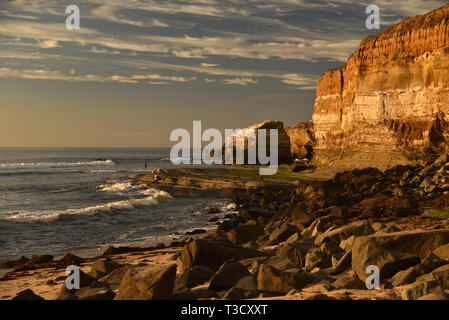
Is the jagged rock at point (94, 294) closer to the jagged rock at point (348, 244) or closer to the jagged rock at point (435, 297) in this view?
the jagged rock at point (348, 244)

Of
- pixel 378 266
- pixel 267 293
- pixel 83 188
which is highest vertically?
pixel 378 266

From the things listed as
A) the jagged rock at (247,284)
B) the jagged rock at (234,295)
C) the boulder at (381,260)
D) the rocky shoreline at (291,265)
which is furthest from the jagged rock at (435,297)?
the jagged rock at (247,284)

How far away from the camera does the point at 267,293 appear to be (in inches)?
306

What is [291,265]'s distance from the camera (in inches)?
368

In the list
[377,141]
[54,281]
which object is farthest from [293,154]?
[54,281]

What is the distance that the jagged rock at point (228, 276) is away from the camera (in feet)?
28.4

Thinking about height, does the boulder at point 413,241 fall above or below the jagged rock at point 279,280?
above

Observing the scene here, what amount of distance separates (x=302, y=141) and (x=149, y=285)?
84.5 meters

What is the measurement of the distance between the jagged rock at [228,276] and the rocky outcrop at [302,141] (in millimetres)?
80873

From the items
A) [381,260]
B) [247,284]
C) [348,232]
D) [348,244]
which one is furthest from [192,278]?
[348,232]

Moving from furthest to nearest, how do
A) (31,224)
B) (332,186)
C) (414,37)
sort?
(414,37) → (332,186) → (31,224)

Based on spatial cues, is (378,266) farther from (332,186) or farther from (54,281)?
(332,186)

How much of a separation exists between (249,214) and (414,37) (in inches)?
966

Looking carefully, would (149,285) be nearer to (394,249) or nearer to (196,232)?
(394,249)
